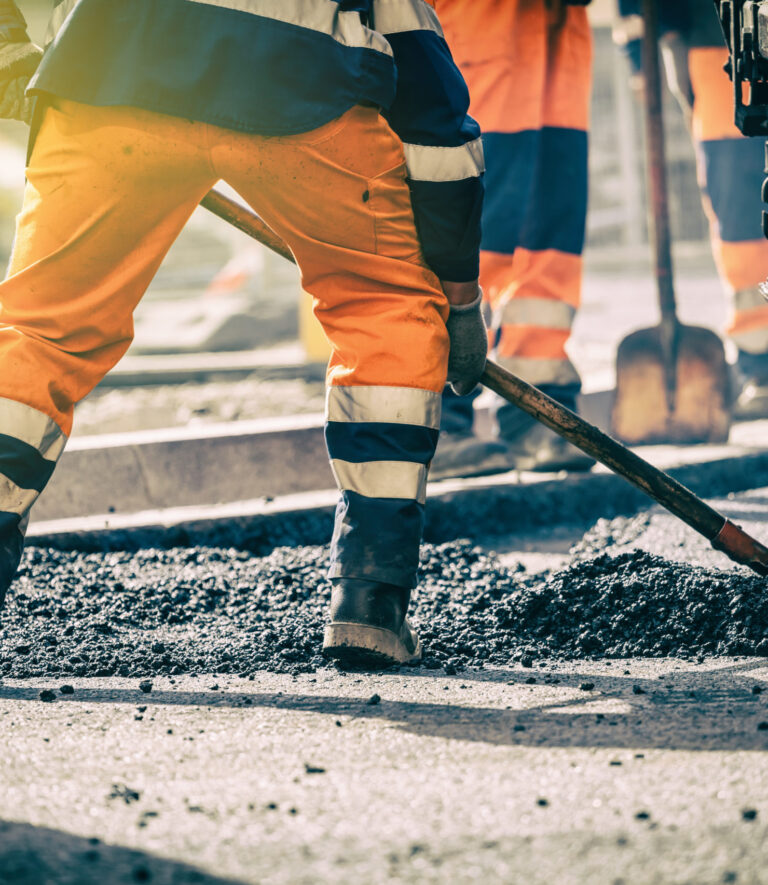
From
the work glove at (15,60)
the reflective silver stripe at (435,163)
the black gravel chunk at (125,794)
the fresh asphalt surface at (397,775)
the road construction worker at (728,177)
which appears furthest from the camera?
the road construction worker at (728,177)

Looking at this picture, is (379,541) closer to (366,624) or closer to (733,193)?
(366,624)

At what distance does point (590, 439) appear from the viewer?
2.32m

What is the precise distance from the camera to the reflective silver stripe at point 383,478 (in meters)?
2.01

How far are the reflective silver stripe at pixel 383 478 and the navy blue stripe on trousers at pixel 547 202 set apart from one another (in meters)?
1.72

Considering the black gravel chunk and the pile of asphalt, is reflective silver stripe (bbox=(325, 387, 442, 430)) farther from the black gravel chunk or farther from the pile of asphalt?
the black gravel chunk

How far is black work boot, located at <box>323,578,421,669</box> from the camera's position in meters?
2.00

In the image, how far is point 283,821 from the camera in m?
1.34

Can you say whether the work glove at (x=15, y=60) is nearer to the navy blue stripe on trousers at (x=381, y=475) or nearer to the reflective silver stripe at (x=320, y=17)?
the reflective silver stripe at (x=320, y=17)

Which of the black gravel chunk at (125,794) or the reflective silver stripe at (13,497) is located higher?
the reflective silver stripe at (13,497)

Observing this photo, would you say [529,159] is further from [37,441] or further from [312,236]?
[37,441]

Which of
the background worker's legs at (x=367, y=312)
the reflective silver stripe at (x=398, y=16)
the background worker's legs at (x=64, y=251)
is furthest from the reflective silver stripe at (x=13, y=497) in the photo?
the reflective silver stripe at (x=398, y=16)

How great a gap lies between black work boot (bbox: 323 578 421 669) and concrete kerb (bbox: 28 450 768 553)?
3.55ft

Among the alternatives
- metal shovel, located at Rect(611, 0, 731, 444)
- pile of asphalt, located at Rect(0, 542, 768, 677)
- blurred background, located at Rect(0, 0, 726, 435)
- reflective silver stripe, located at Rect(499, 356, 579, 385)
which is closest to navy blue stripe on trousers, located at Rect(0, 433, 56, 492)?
pile of asphalt, located at Rect(0, 542, 768, 677)

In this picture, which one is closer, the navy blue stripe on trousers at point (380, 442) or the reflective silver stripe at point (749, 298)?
the navy blue stripe on trousers at point (380, 442)
